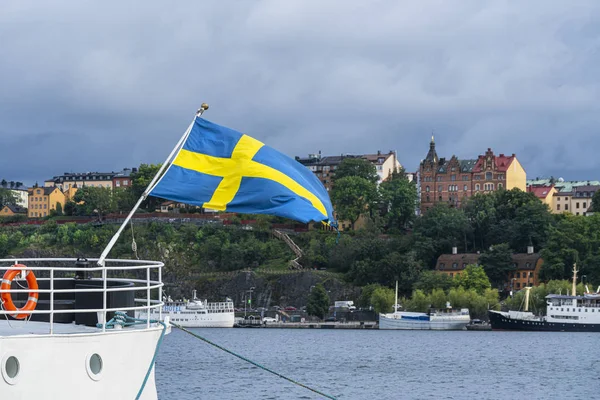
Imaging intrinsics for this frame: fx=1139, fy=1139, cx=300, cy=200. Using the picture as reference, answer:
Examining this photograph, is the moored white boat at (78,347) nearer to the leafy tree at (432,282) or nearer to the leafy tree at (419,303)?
the leafy tree at (419,303)

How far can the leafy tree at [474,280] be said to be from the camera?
5906 inches

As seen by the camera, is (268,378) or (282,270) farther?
(282,270)

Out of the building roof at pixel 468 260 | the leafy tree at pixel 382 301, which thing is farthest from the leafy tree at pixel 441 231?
the leafy tree at pixel 382 301

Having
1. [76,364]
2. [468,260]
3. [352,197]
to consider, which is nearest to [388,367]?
[76,364]

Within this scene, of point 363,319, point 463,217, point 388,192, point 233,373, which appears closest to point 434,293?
point 363,319

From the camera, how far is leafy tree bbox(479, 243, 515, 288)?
155m

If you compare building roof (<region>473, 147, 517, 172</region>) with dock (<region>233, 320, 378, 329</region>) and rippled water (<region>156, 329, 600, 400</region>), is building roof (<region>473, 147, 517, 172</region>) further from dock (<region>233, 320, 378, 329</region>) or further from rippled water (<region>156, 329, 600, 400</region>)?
rippled water (<region>156, 329, 600, 400</region>)

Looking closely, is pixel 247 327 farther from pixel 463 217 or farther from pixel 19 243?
pixel 19 243

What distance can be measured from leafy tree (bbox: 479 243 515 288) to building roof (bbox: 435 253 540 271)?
5.48ft

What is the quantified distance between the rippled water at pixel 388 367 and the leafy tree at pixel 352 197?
56729 millimetres

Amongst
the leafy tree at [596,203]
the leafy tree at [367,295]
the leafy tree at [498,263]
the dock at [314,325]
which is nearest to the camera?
the dock at [314,325]

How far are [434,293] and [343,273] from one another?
17.0 meters

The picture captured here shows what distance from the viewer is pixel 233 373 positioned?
74.8 metres

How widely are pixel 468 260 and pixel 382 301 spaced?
55.7 feet
